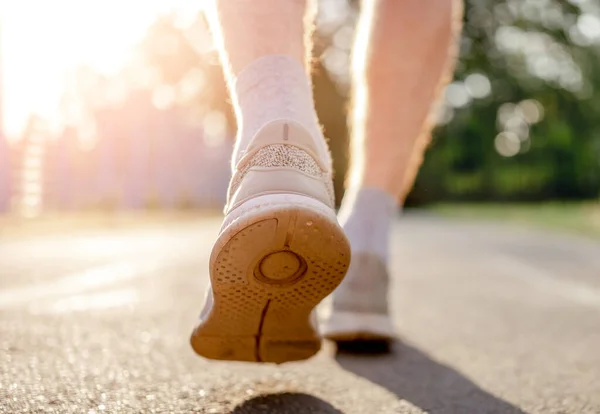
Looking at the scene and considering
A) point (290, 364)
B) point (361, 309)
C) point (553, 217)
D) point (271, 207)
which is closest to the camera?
point (271, 207)

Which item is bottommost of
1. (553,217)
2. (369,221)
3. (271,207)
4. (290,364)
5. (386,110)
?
(553,217)

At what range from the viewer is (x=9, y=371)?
3.92ft

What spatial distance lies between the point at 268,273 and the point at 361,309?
21.6 inches

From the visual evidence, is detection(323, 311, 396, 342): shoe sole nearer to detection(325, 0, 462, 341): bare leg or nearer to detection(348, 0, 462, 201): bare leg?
detection(325, 0, 462, 341): bare leg

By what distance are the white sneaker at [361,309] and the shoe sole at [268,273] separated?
364mm

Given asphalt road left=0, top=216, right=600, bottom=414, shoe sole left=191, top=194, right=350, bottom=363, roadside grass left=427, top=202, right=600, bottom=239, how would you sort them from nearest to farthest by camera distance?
shoe sole left=191, top=194, right=350, bottom=363, asphalt road left=0, top=216, right=600, bottom=414, roadside grass left=427, top=202, right=600, bottom=239

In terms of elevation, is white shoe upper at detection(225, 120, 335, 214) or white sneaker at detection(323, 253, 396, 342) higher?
white shoe upper at detection(225, 120, 335, 214)

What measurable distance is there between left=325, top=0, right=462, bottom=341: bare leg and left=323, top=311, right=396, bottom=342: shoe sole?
0.01 m

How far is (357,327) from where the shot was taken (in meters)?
1.48

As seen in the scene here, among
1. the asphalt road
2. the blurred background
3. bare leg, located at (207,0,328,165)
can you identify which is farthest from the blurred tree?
bare leg, located at (207,0,328,165)

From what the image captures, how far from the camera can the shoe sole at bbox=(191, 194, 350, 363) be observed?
3.10 ft

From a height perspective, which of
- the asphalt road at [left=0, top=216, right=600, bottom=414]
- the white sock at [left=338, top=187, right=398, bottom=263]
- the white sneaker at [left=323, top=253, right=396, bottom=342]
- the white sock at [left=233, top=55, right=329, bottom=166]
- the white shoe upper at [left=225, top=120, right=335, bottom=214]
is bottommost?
the asphalt road at [left=0, top=216, right=600, bottom=414]

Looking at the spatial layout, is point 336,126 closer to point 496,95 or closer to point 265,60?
point 496,95

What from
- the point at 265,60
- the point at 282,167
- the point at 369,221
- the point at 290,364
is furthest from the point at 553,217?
the point at 282,167
